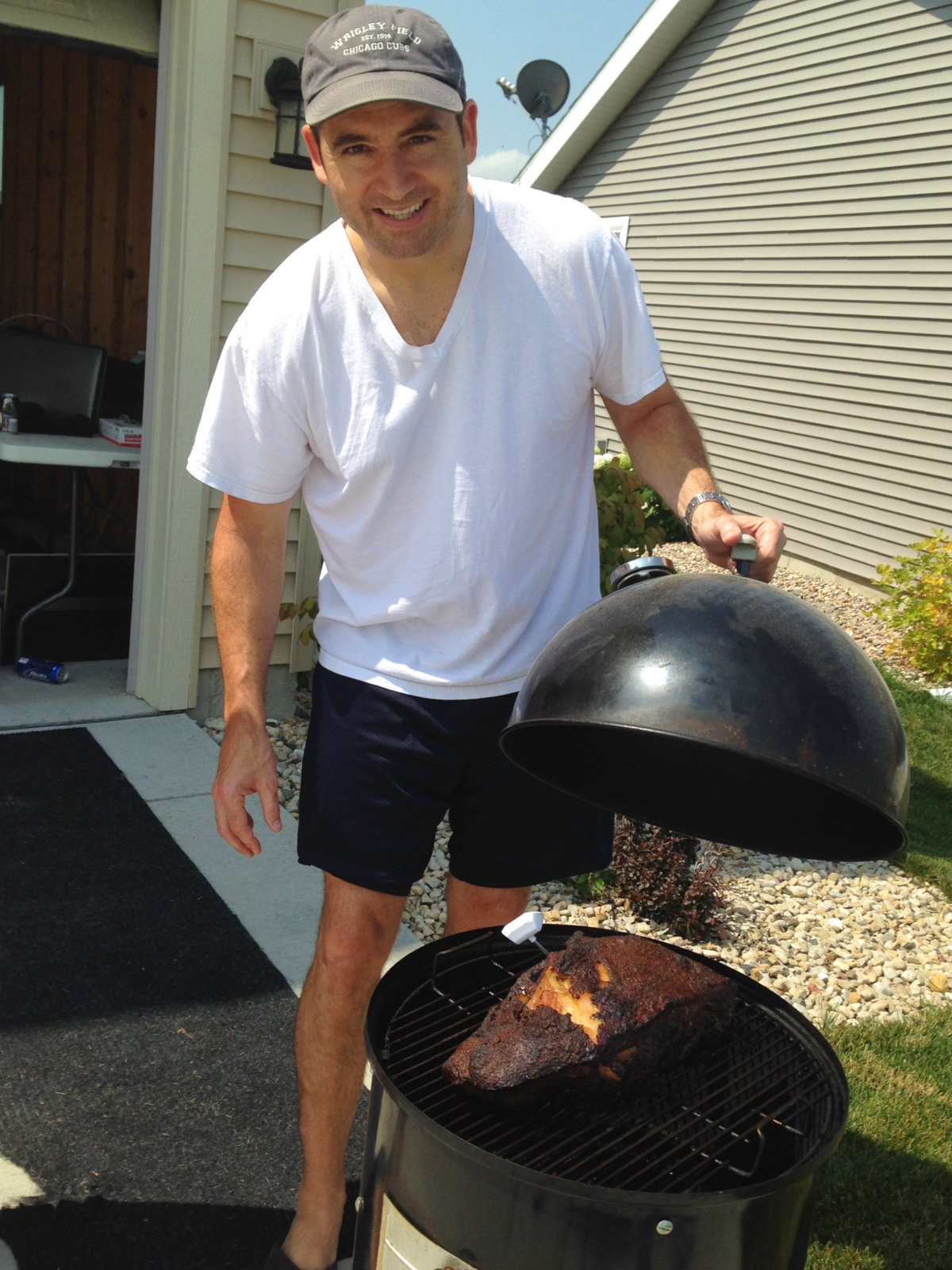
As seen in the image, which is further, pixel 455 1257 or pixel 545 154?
pixel 545 154

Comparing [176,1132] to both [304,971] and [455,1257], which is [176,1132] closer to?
[304,971]

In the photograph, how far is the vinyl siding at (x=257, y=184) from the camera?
4.46m

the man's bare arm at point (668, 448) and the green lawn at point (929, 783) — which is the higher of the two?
the man's bare arm at point (668, 448)

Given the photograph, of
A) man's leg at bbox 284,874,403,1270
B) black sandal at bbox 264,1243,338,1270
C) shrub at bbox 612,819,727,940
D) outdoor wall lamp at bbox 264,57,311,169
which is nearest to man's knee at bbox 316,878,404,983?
man's leg at bbox 284,874,403,1270

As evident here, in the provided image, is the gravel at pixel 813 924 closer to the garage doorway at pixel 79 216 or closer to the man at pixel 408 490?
the man at pixel 408 490

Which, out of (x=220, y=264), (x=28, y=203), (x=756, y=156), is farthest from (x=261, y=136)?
(x=756, y=156)

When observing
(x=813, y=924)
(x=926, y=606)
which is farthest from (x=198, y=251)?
(x=926, y=606)

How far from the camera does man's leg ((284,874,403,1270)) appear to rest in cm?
221

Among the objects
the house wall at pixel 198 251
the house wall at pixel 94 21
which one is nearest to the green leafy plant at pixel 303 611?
the house wall at pixel 198 251

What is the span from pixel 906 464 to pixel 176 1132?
318 inches

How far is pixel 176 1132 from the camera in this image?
2.63 metres

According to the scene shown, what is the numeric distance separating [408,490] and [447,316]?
12.5 inches

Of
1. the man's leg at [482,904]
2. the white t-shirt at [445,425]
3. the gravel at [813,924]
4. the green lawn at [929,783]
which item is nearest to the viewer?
the white t-shirt at [445,425]

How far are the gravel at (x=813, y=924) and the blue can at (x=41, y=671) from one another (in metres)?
0.86
